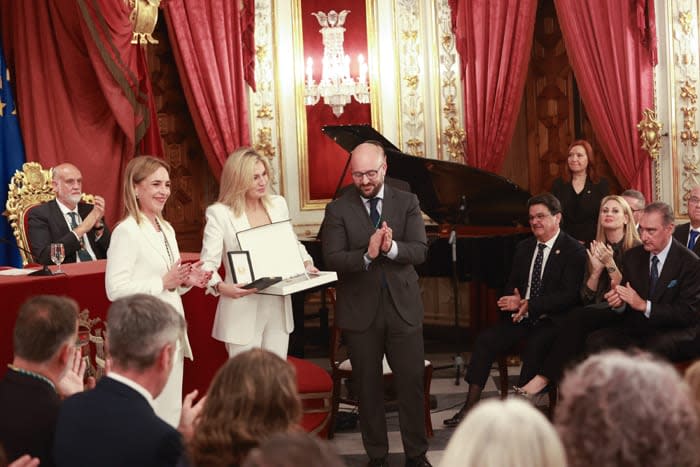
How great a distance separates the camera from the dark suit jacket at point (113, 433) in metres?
2.37

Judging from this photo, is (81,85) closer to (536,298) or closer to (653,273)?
(536,298)

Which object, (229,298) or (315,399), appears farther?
(315,399)

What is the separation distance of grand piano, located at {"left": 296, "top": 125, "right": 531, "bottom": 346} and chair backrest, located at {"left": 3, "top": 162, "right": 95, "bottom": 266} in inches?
73.4

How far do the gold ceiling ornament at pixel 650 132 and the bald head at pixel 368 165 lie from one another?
4.12 m

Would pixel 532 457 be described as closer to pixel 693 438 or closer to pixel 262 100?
pixel 693 438

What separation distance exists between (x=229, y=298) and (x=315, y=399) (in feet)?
3.47

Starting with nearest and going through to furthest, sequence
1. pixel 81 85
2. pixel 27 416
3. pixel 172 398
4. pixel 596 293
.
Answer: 1. pixel 27 416
2. pixel 172 398
3. pixel 596 293
4. pixel 81 85

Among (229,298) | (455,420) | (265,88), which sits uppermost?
(265,88)

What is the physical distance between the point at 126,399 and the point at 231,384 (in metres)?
0.39

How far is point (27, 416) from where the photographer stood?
2.69 meters

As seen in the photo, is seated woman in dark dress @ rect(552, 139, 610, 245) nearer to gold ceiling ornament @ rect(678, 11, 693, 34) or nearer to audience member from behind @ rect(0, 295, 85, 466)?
gold ceiling ornament @ rect(678, 11, 693, 34)

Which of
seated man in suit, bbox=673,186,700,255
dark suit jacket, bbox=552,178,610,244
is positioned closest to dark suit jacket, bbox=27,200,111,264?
dark suit jacket, bbox=552,178,610,244

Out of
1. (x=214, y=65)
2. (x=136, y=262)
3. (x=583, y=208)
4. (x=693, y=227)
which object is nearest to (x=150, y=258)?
(x=136, y=262)

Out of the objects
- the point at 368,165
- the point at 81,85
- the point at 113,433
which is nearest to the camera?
the point at 113,433
